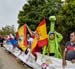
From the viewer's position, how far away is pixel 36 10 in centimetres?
4578

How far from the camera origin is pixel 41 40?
13133 mm

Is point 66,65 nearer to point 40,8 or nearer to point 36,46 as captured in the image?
point 36,46

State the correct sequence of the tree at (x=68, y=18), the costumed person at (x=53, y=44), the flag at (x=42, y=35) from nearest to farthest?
the costumed person at (x=53, y=44), the flag at (x=42, y=35), the tree at (x=68, y=18)

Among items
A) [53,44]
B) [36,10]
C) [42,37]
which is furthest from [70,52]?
[36,10]

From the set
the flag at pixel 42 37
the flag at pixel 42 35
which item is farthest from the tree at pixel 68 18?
the flag at pixel 42 35

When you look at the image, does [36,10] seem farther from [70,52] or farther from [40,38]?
[70,52]

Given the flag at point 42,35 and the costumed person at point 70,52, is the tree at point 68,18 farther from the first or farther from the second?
the costumed person at point 70,52

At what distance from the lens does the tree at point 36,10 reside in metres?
40.4

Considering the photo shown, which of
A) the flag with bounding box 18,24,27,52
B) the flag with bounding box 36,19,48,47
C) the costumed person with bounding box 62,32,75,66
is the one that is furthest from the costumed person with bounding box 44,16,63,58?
the flag with bounding box 18,24,27,52

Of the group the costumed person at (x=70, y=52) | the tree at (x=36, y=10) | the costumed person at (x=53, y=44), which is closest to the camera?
the costumed person at (x=70, y=52)

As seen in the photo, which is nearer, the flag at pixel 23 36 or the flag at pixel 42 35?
the flag at pixel 42 35

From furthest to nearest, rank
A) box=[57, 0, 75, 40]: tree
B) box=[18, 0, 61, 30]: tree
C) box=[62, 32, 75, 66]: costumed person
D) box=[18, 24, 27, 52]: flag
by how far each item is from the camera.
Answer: box=[18, 0, 61, 30]: tree
box=[57, 0, 75, 40]: tree
box=[18, 24, 27, 52]: flag
box=[62, 32, 75, 66]: costumed person

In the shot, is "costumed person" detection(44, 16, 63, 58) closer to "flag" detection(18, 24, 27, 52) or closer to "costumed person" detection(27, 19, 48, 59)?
"costumed person" detection(27, 19, 48, 59)

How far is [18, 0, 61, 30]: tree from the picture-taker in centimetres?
4038
